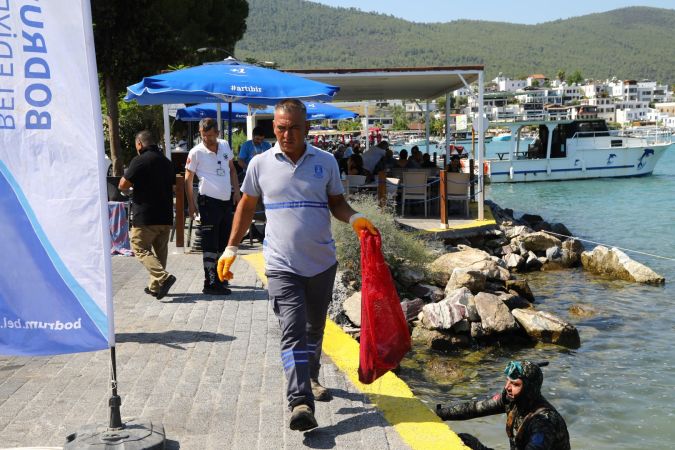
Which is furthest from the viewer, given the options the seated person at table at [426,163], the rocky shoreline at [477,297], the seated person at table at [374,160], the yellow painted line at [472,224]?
the seated person at table at [426,163]

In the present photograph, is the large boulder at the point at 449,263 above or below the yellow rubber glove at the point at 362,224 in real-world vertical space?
below

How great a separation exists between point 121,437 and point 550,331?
644 cm

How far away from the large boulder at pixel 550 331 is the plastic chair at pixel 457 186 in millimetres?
5802

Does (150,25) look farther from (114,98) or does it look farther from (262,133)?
(262,133)

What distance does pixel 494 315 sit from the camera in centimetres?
924

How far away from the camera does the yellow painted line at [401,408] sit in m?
4.29

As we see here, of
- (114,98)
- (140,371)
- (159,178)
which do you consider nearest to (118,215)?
(159,178)

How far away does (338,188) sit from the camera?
4.63m

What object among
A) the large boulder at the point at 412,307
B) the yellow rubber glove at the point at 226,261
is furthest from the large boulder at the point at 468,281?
the yellow rubber glove at the point at 226,261

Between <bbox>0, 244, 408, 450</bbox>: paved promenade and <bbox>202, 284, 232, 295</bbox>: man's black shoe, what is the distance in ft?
2.38

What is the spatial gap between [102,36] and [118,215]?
29.7 ft

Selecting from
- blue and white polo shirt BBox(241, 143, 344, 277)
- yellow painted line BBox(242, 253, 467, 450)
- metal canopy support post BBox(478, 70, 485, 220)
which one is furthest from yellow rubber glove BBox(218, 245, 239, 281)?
metal canopy support post BBox(478, 70, 485, 220)

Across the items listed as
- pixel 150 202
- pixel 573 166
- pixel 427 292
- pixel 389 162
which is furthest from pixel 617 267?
pixel 573 166

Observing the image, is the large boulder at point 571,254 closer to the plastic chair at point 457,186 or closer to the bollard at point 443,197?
the plastic chair at point 457,186
